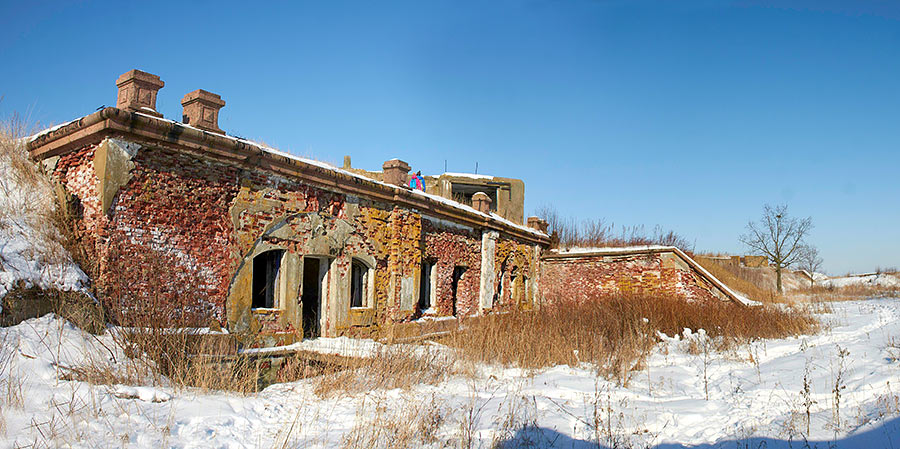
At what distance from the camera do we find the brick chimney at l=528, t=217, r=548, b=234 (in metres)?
20.7

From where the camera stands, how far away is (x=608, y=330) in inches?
492

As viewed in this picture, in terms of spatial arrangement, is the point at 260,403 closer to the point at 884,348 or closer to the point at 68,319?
the point at 68,319

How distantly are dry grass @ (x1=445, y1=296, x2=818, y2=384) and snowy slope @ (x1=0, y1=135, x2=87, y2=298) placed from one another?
584 cm

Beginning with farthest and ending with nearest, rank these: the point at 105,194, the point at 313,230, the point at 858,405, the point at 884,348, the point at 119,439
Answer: the point at 313,230 → the point at 884,348 → the point at 105,194 → the point at 858,405 → the point at 119,439

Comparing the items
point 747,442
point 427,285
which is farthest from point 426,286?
point 747,442

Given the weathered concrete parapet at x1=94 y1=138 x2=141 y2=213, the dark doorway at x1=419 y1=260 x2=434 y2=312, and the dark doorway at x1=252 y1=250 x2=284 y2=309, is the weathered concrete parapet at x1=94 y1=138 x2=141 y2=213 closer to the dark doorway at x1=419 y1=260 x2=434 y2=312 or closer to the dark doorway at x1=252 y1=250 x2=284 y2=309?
the dark doorway at x1=252 y1=250 x2=284 y2=309

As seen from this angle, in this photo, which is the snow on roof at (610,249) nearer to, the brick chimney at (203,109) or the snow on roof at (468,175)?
the snow on roof at (468,175)

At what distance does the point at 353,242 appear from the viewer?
11.0m

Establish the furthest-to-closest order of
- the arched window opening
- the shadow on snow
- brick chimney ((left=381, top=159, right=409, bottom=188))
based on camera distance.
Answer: the arched window opening < brick chimney ((left=381, top=159, right=409, bottom=188)) < the shadow on snow

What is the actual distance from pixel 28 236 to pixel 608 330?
1038 cm

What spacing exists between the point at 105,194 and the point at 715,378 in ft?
30.3

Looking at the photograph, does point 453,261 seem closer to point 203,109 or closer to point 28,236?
point 203,109

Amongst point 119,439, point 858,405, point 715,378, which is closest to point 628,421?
point 858,405

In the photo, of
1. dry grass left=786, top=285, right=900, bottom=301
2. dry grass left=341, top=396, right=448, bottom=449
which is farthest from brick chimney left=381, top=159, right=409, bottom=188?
dry grass left=786, top=285, right=900, bottom=301
